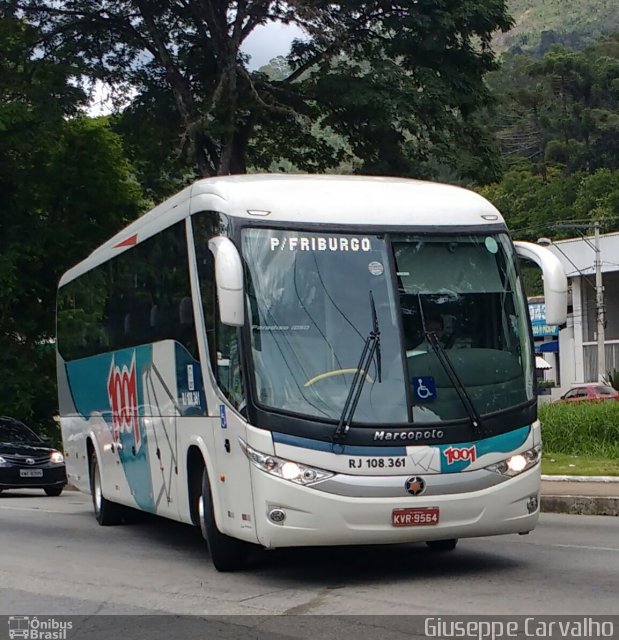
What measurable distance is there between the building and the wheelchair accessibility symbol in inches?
1503

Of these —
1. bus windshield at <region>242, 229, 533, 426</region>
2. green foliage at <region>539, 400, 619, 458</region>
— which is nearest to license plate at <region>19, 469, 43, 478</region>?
green foliage at <region>539, 400, 619, 458</region>

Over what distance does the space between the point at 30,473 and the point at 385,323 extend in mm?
14063

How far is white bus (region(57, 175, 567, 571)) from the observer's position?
913 centimetres

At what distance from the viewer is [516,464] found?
9.59 m

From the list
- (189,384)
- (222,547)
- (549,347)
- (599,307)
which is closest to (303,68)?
(189,384)

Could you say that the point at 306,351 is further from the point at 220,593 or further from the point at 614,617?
the point at 614,617

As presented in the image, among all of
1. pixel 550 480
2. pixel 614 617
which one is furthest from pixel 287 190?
→ pixel 550 480

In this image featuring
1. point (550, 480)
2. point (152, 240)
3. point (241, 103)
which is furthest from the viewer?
point (241, 103)

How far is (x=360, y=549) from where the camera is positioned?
11.7 m

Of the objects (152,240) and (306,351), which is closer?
(306,351)

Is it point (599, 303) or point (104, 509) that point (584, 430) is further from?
point (599, 303)

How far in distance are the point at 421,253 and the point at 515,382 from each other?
52.8 inches

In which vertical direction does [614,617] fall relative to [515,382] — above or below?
below

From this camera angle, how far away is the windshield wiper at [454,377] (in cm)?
940
